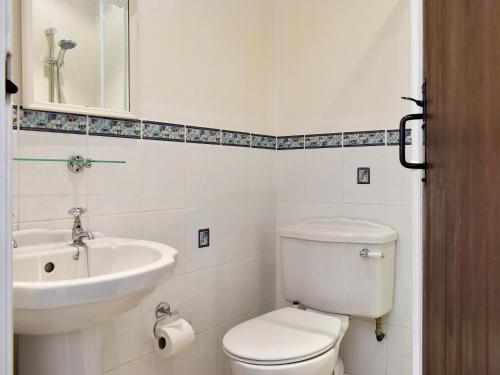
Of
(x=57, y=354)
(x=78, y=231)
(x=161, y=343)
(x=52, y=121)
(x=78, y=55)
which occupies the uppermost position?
(x=78, y=55)

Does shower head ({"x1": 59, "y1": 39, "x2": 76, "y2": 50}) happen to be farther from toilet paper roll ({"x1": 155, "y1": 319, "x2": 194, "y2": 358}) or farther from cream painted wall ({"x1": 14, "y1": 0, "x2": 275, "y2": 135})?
toilet paper roll ({"x1": 155, "y1": 319, "x2": 194, "y2": 358})

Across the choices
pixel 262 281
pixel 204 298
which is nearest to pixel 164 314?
pixel 204 298

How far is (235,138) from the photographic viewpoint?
202cm

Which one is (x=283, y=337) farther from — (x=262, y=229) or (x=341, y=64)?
(x=341, y=64)

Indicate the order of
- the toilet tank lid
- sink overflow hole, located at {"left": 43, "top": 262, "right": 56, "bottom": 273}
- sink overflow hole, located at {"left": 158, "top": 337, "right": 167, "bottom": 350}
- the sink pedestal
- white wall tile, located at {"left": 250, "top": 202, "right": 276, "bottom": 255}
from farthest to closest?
white wall tile, located at {"left": 250, "top": 202, "right": 276, "bottom": 255} < the toilet tank lid < sink overflow hole, located at {"left": 158, "top": 337, "right": 167, "bottom": 350} < sink overflow hole, located at {"left": 43, "top": 262, "right": 56, "bottom": 273} < the sink pedestal

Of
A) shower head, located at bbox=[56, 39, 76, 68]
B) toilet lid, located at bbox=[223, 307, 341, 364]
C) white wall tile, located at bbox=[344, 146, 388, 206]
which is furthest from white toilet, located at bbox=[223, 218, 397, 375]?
shower head, located at bbox=[56, 39, 76, 68]

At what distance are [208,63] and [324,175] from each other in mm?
814

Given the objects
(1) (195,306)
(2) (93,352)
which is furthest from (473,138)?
(1) (195,306)

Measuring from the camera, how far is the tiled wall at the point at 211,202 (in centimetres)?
135

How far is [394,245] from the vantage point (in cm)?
185

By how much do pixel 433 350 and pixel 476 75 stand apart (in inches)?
23.1

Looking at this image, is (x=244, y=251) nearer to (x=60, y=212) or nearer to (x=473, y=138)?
(x=60, y=212)

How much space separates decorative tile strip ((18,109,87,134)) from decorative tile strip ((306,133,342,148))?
1176 mm

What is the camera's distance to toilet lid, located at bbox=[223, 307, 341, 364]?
1409 mm
